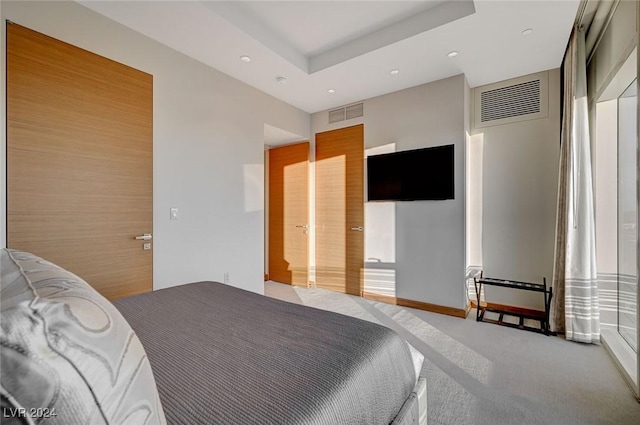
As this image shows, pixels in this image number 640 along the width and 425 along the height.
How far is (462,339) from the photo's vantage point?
2.55 m

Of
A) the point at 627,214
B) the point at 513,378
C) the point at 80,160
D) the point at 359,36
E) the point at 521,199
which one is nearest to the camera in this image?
the point at 513,378

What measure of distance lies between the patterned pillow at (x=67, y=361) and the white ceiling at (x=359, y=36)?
93.7 inches

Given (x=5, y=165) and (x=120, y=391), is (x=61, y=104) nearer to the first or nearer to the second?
(x=5, y=165)

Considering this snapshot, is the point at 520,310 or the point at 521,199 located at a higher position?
the point at 521,199

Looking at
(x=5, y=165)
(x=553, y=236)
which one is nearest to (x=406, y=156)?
(x=553, y=236)

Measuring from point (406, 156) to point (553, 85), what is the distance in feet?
5.46

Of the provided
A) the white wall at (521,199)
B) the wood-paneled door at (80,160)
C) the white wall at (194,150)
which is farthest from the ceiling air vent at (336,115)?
the wood-paneled door at (80,160)

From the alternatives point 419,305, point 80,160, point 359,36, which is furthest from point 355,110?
point 80,160

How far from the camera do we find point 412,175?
11.3 ft

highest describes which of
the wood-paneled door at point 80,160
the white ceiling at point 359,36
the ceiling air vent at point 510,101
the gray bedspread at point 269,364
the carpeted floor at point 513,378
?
the white ceiling at point 359,36

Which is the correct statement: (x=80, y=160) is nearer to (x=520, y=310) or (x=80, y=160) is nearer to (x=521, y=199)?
(x=521, y=199)

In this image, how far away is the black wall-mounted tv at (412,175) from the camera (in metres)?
3.22

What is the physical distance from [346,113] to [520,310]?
3.32 m

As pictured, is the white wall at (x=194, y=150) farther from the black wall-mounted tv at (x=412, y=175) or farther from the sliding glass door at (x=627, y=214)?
the sliding glass door at (x=627, y=214)
